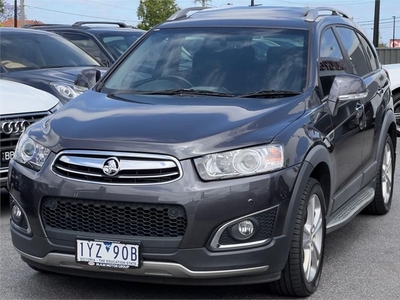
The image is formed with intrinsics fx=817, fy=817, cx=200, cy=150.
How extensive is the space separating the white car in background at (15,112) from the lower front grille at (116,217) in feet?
8.07

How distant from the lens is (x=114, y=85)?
5.83 m

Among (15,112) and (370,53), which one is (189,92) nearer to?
(15,112)

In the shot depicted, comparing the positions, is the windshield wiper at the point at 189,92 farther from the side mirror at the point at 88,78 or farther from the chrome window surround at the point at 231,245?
the chrome window surround at the point at 231,245

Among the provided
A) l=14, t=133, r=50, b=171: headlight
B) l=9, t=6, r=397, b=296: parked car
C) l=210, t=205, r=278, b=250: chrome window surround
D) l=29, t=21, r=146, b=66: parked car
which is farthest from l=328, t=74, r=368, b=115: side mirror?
l=29, t=21, r=146, b=66: parked car

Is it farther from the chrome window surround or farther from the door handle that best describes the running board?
the chrome window surround

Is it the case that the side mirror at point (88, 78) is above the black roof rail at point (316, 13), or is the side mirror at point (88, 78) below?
A: below

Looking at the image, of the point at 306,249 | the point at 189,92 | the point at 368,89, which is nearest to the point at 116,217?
the point at 306,249

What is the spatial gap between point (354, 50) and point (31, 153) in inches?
124

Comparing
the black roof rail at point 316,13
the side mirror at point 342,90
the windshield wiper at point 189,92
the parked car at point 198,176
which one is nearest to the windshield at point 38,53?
the black roof rail at point 316,13

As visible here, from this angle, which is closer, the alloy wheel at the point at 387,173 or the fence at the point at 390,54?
the alloy wheel at the point at 387,173

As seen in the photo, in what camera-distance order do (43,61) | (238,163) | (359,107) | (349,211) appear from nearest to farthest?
1. (238,163)
2. (349,211)
3. (359,107)
4. (43,61)

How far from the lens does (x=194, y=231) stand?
4.29 meters

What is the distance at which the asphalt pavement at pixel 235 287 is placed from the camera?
4.94 m

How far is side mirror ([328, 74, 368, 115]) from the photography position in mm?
5469
